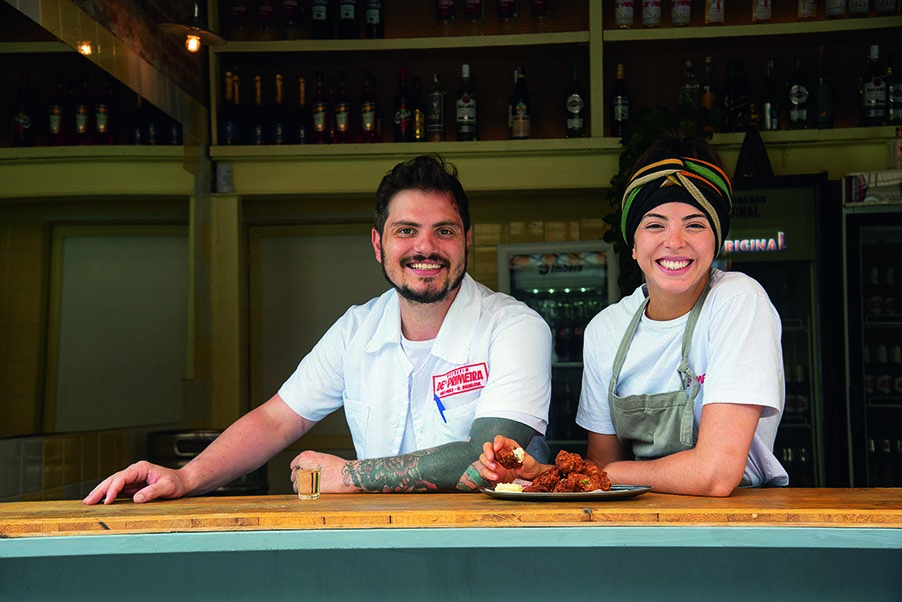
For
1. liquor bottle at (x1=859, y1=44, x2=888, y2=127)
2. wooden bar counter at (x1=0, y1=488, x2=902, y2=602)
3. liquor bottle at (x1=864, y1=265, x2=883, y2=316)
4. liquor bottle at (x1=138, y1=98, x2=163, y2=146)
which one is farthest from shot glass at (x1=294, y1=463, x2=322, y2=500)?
liquor bottle at (x1=859, y1=44, x2=888, y2=127)

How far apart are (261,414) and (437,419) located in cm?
43

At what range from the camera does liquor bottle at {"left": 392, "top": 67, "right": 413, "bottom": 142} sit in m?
4.74

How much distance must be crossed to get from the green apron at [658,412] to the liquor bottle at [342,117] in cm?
280

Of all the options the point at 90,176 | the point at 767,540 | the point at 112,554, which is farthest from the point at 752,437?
the point at 90,176

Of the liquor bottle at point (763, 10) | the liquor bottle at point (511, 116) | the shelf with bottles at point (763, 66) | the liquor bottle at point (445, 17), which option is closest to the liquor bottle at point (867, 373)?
the shelf with bottles at point (763, 66)

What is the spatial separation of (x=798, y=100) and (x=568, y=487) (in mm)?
3437

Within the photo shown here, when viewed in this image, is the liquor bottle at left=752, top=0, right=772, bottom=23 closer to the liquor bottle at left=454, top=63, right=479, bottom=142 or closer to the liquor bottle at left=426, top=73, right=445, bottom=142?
the liquor bottle at left=454, top=63, right=479, bottom=142

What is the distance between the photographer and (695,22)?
4766mm

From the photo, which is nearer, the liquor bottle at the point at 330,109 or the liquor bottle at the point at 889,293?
the liquor bottle at the point at 889,293

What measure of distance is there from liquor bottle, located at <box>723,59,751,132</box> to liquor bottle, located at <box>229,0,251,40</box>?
2.17 meters

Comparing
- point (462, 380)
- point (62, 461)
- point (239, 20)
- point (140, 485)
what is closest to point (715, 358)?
point (462, 380)

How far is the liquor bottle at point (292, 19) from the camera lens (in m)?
4.71

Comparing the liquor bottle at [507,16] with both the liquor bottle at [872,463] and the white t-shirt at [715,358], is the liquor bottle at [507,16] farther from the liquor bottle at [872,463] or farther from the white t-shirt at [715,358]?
the white t-shirt at [715,358]

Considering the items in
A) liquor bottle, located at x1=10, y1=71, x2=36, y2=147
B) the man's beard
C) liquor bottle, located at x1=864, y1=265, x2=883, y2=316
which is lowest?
the man's beard
